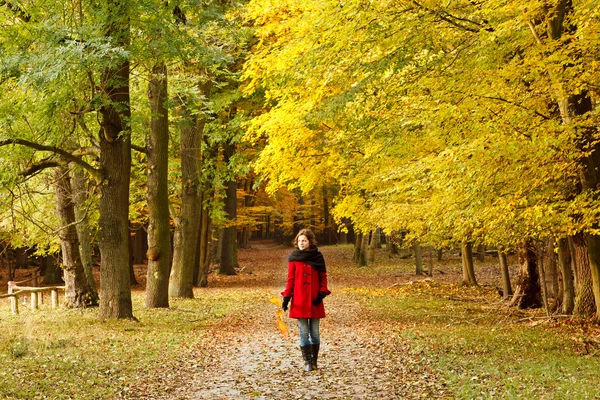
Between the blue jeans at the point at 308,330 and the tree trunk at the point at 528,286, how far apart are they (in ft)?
32.7

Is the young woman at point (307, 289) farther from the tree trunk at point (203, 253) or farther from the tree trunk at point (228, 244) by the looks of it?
the tree trunk at point (228, 244)

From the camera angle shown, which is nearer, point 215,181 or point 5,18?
point 5,18

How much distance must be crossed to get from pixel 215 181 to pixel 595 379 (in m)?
19.4

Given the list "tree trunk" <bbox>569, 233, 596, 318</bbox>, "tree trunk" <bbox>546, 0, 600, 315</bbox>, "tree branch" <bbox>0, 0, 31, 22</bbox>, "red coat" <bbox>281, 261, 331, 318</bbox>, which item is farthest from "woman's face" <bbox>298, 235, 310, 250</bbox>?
"tree trunk" <bbox>569, 233, 596, 318</bbox>

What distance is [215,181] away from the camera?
26.5 meters

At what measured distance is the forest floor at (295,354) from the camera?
8156 mm

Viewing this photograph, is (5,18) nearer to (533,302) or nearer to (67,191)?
(67,191)

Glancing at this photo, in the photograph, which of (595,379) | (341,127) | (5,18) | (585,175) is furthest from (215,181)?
(595,379)

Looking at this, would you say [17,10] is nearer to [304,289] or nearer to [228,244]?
[304,289]

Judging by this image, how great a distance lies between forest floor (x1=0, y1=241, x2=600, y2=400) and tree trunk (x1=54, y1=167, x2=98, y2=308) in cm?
121

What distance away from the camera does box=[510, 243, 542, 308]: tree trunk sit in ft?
59.9

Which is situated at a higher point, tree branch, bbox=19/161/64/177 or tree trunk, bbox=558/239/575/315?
tree branch, bbox=19/161/64/177

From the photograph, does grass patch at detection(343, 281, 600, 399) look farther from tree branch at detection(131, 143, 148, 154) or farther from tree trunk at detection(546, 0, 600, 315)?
tree branch at detection(131, 143, 148, 154)

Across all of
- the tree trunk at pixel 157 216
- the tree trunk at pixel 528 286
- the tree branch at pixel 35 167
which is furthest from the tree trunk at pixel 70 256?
the tree trunk at pixel 528 286
